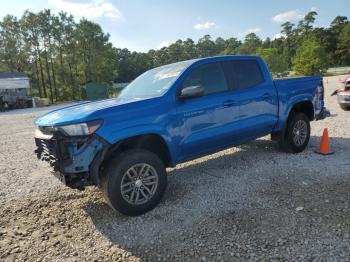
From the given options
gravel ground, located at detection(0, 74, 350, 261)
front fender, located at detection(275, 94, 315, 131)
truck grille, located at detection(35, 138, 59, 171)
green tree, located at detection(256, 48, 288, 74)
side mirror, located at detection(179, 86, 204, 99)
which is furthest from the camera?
green tree, located at detection(256, 48, 288, 74)

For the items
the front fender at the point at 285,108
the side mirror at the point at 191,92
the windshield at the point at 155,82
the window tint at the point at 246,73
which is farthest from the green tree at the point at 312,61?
the side mirror at the point at 191,92

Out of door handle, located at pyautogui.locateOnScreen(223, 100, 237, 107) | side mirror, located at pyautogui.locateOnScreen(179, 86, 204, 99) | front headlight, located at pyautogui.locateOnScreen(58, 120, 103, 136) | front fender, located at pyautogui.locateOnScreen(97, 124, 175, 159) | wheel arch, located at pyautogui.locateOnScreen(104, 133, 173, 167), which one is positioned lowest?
wheel arch, located at pyautogui.locateOnScreen(104, 133, 173, 167)

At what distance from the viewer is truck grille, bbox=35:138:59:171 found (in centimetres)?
377

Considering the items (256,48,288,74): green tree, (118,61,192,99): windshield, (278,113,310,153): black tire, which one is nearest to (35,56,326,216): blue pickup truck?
(118,61,192,99): windshield

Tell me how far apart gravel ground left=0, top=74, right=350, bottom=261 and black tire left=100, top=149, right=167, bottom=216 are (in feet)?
0.48

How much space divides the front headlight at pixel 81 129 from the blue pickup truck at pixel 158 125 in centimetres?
1

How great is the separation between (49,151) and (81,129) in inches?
24.9

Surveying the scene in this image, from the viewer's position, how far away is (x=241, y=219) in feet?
12.5

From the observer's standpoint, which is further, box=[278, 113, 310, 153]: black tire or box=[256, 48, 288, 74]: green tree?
box=[256, 48, 288, 74]: green tree

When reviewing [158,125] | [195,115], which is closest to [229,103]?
[195,115]

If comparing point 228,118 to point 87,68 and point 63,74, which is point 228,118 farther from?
point 63,74

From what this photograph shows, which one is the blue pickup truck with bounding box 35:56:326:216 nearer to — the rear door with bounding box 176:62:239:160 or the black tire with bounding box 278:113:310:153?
the rear door with bounding box 176:62:239:160

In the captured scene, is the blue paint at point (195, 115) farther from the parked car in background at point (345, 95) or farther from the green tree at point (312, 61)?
the green tree at point (312, 61)

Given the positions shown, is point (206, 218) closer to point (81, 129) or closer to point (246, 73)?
point (81, 129)
